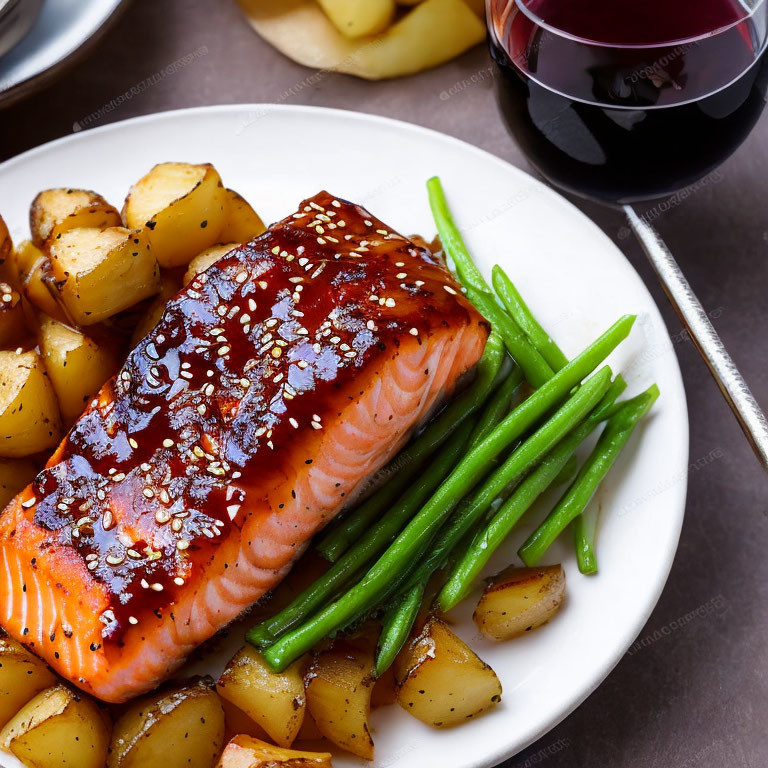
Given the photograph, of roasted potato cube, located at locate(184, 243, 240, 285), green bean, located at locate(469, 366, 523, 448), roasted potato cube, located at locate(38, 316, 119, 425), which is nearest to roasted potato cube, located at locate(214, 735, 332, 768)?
green bean, located at locate(469, 366, 523, 448)

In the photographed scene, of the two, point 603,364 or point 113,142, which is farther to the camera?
point 113,142

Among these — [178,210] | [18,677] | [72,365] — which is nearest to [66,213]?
[178,210]

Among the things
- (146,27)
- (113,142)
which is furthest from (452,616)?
(146,27)

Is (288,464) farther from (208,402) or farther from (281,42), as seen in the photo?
(281,42)

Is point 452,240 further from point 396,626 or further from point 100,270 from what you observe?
point 396,626

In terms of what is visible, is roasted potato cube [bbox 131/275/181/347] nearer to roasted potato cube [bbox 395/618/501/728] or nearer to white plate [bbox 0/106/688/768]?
white plate [bbox 0/106/688/768]

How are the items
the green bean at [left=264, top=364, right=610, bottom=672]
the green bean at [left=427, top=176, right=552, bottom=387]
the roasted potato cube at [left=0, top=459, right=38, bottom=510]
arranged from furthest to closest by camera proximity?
1. the green bean at [left=427, top=176, right=552, bottom=387]
2. the roasted potato cube at [left=0, top=459, right=38, bottom=510]
3. the green bean at [left=264, top=364, right=610, bottom=672]
